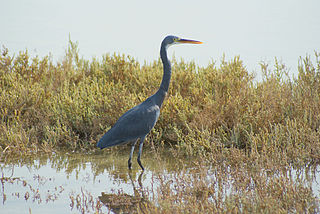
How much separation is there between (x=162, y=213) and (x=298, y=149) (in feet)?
9.92

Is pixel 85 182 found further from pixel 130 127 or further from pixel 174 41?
pixel 174 41

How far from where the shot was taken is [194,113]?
778 centimetres

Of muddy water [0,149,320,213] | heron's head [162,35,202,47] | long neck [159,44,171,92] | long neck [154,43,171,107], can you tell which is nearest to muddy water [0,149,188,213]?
muddy water [0,149,320,213]

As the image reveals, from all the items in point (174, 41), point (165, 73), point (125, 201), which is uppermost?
point (174, 41)

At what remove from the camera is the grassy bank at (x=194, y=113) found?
22.3ft

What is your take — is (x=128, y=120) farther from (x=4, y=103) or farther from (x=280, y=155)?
(x=4, y=103)

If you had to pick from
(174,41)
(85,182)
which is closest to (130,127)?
(85,182)

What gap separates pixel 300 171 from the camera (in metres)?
5.87

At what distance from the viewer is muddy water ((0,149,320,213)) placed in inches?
198

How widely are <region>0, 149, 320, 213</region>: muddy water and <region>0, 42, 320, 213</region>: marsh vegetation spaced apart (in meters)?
0.07

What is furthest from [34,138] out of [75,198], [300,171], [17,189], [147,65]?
[300,171]

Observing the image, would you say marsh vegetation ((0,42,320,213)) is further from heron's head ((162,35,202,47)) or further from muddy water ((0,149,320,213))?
heron's head ((162,35,202,47))

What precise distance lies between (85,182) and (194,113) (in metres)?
2.71

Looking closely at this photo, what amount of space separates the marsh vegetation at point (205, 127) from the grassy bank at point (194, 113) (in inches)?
0.9
